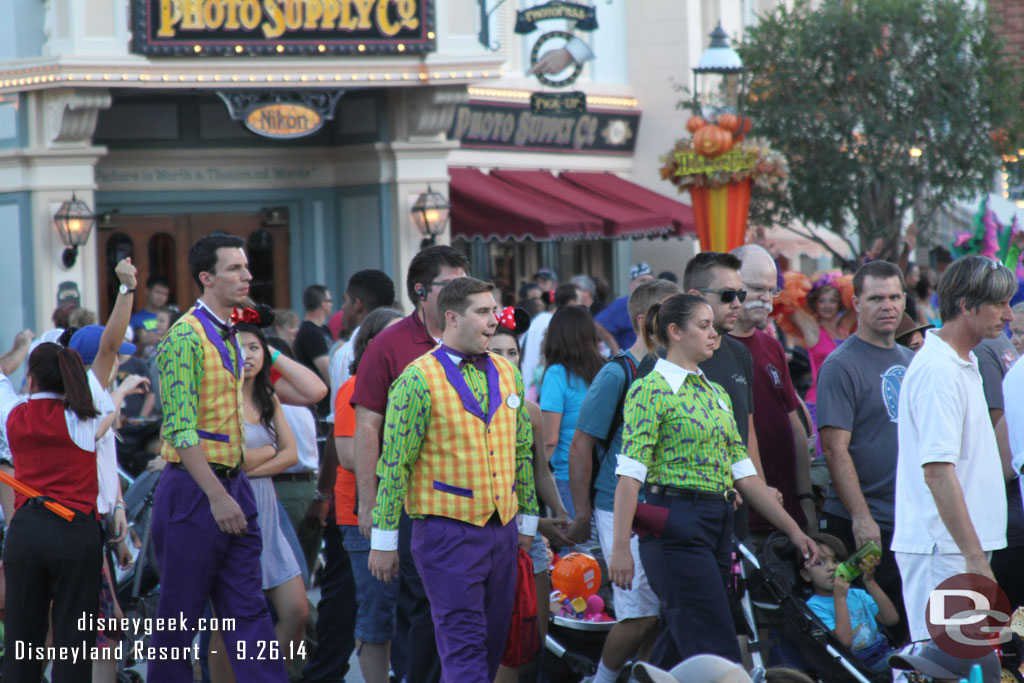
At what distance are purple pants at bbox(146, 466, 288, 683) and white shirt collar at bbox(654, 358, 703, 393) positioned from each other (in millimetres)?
1883

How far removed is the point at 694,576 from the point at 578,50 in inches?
518

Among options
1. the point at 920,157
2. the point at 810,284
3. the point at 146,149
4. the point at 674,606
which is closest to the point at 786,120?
the point at 920,157

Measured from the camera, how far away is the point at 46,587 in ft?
19.7

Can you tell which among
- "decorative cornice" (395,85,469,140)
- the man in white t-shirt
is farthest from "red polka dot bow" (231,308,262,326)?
"decorative cornice" (395,85,469,140)

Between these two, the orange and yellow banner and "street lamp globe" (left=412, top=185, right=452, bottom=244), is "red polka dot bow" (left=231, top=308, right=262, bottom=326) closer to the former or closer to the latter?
the orange and yellow banner

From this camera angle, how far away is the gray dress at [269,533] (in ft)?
21.8

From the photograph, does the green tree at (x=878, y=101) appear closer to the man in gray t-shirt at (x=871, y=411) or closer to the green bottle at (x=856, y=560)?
the man in gray t-shirt at (x=871, y=411)

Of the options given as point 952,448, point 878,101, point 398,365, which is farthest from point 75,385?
point 878,101

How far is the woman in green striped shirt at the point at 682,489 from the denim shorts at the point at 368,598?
1292mm

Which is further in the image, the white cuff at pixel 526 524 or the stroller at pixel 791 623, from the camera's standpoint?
the stroller at pixel 791 623

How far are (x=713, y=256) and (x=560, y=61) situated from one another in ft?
38.6

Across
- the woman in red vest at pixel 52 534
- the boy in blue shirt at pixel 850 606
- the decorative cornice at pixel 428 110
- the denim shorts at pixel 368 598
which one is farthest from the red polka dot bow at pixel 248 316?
the decorative cornice at pixel 428 110

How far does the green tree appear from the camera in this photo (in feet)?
68.0

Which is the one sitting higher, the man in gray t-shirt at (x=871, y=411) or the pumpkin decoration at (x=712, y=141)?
the pumpkin decoration at (x=712, y=141)
